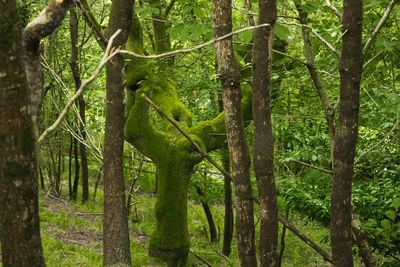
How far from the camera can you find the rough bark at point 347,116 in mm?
4492

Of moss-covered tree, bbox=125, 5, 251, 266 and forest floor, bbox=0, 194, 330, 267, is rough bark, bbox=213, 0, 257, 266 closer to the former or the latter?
forest floor, bbox=0, 194, 330, 267

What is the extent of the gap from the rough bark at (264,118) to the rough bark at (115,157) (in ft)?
12.4

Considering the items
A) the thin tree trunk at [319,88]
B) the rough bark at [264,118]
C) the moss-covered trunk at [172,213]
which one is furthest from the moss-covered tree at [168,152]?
the rough bark at [264,118]

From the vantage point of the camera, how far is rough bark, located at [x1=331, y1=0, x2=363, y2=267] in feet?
14.7

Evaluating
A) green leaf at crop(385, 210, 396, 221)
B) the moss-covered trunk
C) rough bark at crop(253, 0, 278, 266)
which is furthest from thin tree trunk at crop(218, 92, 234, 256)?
green leaf at crop(385, 210, 396, 221)

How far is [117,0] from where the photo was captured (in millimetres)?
8547

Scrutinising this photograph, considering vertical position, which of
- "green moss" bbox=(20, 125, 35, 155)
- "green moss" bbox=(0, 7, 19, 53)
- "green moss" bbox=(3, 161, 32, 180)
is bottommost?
"green moss" bbox=(3, 161, 32, 180)

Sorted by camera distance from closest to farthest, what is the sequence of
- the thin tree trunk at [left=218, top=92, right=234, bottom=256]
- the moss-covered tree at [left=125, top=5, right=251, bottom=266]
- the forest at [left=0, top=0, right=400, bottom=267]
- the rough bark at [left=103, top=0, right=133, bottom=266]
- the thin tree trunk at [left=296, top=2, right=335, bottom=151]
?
the forest at [left=0, top=0, right=400, bottom=267], the thin tree trunk at [left=296, top=2, right=335, bottom=151], the rough bark at [left=103, top=0, right=133, bottom=266], the moss-covered tree at [left=125, top=5, right=251, bottom=266], the thin tree trunk at [left=218, top=92, right=234, bottom=256]

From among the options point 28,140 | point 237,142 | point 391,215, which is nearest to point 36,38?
point 28,140

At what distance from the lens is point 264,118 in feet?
17.1

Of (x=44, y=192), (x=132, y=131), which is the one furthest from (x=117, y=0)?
(x=44, y=192)

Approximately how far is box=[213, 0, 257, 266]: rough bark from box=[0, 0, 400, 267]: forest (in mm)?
15

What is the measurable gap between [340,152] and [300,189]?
319 cm

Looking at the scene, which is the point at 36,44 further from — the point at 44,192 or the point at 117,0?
the point at 44,192
